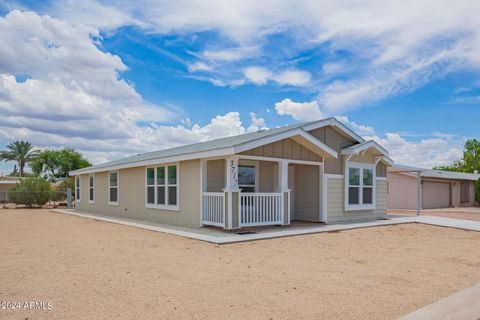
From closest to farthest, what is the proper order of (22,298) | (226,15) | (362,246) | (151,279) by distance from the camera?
(22,298), (151,279), (362,246), (226,15)

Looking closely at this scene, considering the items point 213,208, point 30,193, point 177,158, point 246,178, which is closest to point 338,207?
point 246,178

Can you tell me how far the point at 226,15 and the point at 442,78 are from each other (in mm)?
11290

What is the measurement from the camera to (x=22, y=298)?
471cm

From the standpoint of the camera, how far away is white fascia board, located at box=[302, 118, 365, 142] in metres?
13.4

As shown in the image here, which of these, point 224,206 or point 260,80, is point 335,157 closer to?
point 224,206

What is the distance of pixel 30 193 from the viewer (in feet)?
86.6

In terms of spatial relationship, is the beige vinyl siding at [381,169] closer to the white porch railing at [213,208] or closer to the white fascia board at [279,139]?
the white fascia board at [279,139]

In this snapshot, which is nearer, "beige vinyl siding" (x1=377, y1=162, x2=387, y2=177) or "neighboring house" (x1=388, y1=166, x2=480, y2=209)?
"beige vinyl siding" (x1=377, y1=162, x2=387, y2=177)

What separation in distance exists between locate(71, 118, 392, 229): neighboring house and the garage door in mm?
11854

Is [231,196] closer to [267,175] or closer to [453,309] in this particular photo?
[267,175]

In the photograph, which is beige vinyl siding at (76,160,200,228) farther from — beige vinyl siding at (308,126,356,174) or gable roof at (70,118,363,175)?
beige vinyl siding at (308,126,356,174)

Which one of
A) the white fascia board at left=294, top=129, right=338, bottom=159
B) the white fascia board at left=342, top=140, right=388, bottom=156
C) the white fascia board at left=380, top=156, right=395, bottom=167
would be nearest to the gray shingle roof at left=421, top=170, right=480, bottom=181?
the white fascia board at left=380, top=156, right=395, bottom=167

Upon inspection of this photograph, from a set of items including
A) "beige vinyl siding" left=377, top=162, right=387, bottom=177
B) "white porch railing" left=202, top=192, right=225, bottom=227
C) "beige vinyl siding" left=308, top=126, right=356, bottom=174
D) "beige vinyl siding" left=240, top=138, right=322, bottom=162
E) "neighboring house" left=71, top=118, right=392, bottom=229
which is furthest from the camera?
"beige vinyl siding" left=377, top=162, right=387, bottom=177

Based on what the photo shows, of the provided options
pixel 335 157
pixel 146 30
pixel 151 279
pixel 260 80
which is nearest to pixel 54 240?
pixel 151 279
